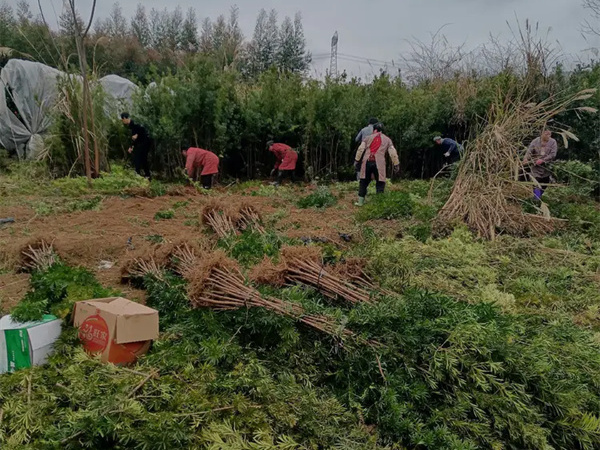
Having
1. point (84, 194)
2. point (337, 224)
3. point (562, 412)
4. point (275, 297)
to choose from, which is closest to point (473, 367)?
point (562, 412)

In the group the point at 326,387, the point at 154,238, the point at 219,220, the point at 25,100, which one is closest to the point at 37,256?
the point at 154,238

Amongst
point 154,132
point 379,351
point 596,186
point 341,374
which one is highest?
point 154,132

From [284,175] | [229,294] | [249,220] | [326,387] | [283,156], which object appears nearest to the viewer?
[326,387]

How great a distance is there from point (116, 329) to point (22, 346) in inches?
25.0

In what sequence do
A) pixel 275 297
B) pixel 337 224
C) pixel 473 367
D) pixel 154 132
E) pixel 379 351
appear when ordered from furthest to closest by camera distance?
pixel 154 132
pixel 337 224
pixel 275 297
pixel 379 351
pixel 473 367

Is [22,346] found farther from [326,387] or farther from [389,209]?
[389,209]

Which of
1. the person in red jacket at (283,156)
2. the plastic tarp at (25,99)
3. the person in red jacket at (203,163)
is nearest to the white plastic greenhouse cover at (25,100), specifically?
the plastic tarp at (25,99)

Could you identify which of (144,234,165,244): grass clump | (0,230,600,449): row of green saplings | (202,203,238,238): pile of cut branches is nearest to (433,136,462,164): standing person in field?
(202,203,238,238): pile of cut branches

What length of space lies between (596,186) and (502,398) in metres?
9.43

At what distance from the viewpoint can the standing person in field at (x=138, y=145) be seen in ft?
36.4

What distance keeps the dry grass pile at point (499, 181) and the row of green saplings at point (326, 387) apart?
11.9ft

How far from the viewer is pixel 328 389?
9.23ft

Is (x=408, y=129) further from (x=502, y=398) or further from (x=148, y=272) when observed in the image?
(x=502, y=398)

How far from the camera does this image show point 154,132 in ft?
38.5
